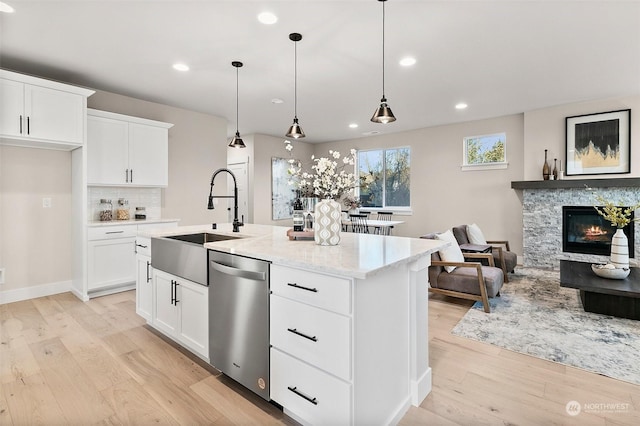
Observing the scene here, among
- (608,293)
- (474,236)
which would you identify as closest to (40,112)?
(474,236)

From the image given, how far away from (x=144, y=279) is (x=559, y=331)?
3713 mm

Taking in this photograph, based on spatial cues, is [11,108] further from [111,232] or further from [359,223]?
[359,223]

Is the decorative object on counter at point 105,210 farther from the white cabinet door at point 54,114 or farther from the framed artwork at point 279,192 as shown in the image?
the framed artwork at point 279,192

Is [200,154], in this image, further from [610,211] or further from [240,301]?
[610,211]

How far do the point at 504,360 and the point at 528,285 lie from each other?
2.38 meters

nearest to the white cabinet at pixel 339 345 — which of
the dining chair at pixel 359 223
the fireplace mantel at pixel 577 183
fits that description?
the dining chair at pixel 359 223

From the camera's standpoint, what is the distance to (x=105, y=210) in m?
4.30

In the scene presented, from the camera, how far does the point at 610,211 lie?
12.0 feet

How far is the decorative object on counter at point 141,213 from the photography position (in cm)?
462

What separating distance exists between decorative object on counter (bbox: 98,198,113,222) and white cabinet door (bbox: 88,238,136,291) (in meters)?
0.48

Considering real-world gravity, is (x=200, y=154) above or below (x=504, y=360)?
above

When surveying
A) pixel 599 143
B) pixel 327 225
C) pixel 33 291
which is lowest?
pixel 33 291

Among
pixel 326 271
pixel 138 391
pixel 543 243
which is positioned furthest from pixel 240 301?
pixel 543 243

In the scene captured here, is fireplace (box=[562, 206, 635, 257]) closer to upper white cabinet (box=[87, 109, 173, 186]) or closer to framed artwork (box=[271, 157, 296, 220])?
framed artwork (box=[271, 157, 296, 220])
